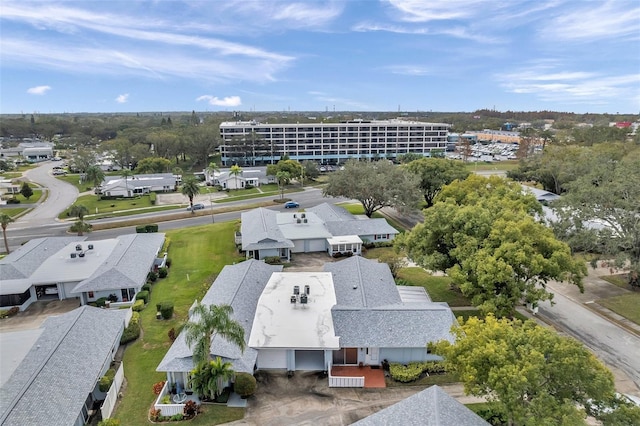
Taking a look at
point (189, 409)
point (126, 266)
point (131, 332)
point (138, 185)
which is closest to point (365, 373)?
point (189, 409)

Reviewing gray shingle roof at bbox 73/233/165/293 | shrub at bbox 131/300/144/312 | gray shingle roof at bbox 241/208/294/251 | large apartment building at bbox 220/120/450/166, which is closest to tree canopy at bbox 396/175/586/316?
gray shingle roof at bbox 241/208/294/251

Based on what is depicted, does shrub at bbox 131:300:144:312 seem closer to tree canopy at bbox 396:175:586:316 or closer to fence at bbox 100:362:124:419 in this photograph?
fence at bbox 100:362:124:419

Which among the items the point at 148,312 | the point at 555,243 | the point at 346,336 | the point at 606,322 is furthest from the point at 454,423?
the point at 148,312

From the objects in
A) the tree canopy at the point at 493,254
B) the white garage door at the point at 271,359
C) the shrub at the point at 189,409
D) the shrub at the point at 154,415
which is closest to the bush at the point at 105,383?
the shrub at the point at 154,415

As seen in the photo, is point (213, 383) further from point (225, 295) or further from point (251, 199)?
point (251, 199)

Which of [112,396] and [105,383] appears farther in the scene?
[105,383]

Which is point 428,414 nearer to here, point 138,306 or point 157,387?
point 157,387
